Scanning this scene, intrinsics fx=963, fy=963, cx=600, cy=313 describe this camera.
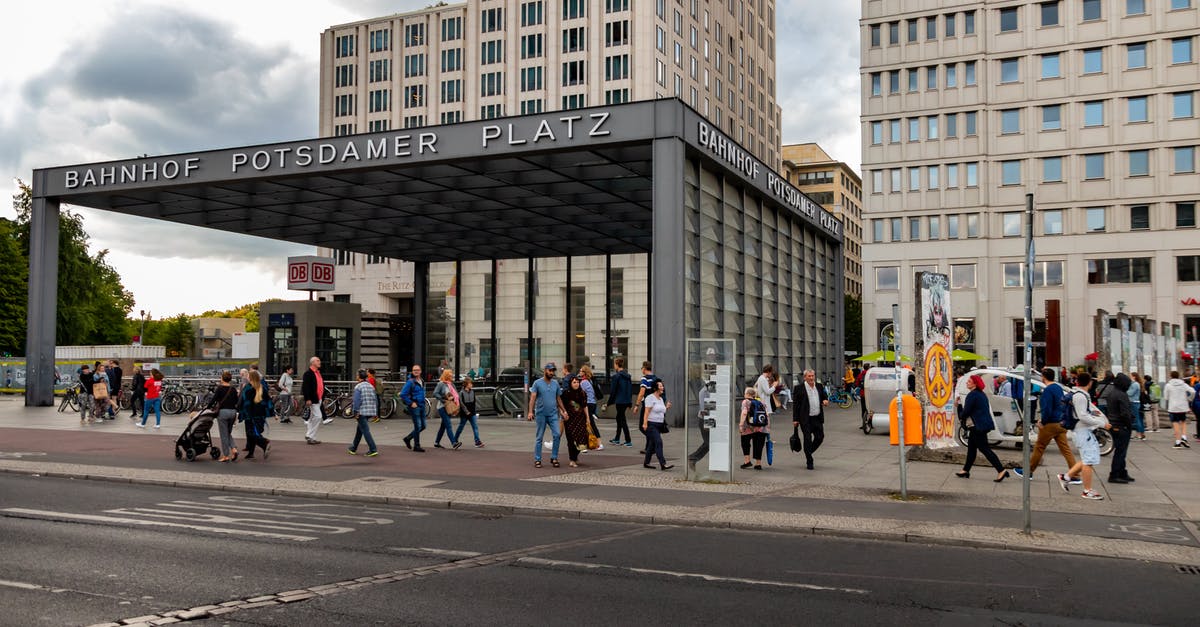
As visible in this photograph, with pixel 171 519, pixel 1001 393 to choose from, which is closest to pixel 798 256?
pixel 1001 393

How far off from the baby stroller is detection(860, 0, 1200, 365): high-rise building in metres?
51.0

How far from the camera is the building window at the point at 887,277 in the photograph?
64188 mm

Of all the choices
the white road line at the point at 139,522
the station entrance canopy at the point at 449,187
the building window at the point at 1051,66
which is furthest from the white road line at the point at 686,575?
the building window at the point at 1051,66

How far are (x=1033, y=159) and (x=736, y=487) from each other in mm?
54163

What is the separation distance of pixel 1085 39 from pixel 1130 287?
1536 cm

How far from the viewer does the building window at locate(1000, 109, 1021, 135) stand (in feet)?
199

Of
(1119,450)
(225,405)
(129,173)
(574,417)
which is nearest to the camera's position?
(1119,450)

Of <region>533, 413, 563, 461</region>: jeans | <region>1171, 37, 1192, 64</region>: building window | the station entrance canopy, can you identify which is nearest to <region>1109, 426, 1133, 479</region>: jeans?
<region>533, 413, 563, 461</region>: jeans

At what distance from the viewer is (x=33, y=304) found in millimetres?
32250

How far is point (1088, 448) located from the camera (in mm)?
13219

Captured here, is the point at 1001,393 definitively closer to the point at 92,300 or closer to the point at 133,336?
the point at 92,300

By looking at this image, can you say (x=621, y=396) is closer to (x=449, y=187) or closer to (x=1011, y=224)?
(x=449, y=187)

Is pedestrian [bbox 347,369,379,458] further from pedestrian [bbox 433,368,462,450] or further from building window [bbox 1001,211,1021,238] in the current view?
building window [bbox 1001,211,1021,238]

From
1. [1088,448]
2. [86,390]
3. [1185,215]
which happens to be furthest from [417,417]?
[1185,215]
